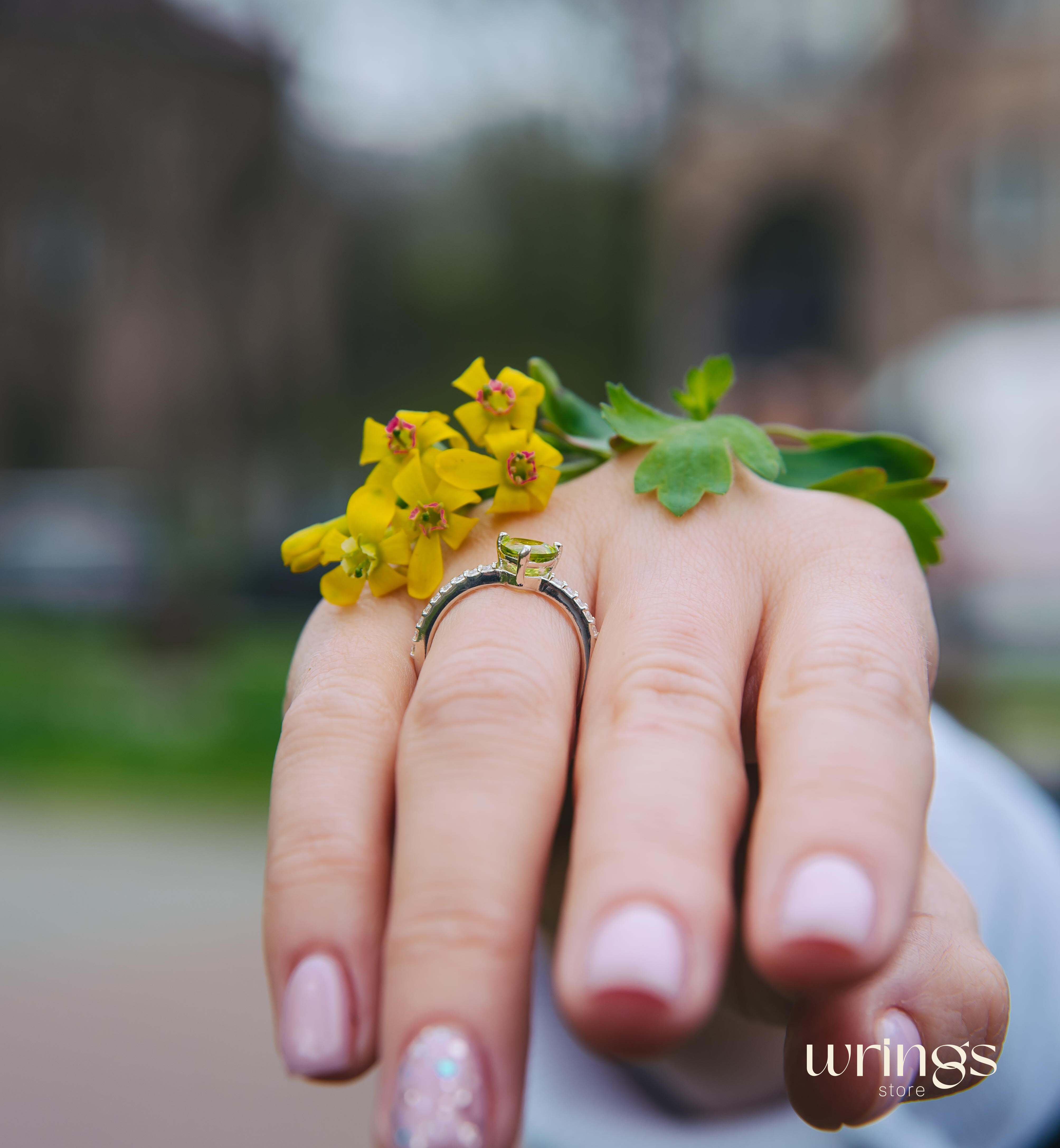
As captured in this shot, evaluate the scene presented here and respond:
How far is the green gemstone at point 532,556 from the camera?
111cm

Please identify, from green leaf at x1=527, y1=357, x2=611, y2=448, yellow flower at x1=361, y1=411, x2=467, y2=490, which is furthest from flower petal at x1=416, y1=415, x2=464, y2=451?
green leaf at x1=527, y1=357, x2=611, y2=448

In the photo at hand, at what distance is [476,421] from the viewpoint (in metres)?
1.20

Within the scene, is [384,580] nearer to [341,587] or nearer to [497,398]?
[341,587]

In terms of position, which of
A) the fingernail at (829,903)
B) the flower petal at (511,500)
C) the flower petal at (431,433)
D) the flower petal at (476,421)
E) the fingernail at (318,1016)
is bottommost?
the fingernail at (318,1016)

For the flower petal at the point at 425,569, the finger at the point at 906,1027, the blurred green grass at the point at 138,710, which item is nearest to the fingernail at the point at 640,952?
the finger at the point at 906,1027

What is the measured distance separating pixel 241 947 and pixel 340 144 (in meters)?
14.9

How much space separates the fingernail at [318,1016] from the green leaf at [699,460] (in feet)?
2.10

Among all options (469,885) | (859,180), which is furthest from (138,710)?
(859,180)

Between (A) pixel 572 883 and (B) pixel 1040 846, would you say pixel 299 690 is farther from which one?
(B) pixel 1040 846

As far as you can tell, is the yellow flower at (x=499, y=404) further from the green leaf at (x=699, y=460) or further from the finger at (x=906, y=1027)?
the finger at (x=906, y=1027)

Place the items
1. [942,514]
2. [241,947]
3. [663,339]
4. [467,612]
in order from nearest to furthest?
[467,612], [241,947], [942,514], [663,339]

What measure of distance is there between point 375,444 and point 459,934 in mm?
580

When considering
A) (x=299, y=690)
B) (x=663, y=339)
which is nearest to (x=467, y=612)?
(x=299, y=690)

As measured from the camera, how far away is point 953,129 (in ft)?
72.3
